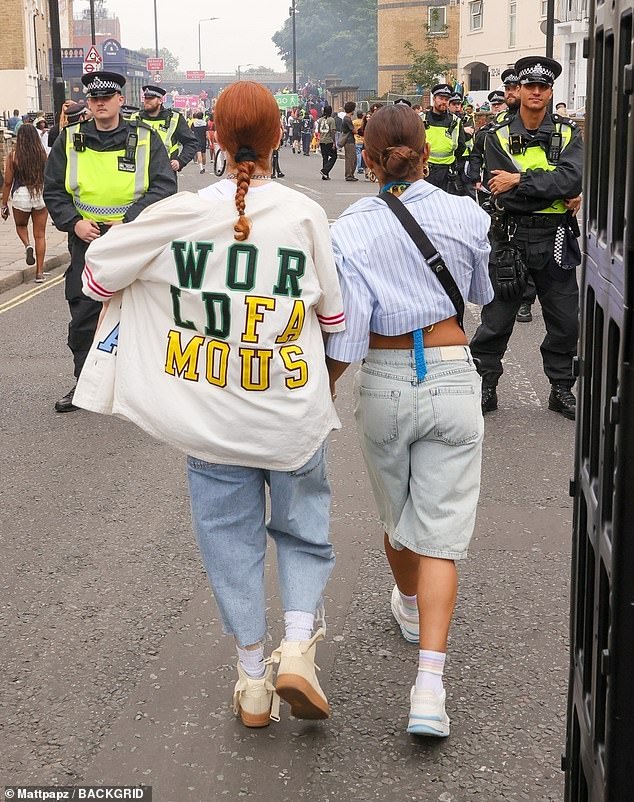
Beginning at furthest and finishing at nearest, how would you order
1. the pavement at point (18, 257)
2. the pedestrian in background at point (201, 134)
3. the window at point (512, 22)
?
the window at point (512, 22), the pedestrian in background at point (201, 134), the pavement at point (18, 257)

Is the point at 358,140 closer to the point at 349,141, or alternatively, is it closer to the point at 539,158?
the point at 349,141

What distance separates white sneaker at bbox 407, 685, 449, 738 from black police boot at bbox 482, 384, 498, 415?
4.13 meters

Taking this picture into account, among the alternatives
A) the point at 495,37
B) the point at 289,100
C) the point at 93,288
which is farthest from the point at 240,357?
the point at 289,100

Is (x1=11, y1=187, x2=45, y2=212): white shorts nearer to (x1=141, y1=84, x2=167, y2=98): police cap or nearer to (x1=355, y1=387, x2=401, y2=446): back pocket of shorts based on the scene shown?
(x1=141, y1=84, x2=167, y2=98): police cap

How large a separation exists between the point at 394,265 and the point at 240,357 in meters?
0.56

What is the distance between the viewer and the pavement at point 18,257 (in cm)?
1374

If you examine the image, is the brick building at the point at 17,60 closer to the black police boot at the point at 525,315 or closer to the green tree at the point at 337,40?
the black police boot at the point at 525,315

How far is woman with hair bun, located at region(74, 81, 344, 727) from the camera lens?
3178 mm

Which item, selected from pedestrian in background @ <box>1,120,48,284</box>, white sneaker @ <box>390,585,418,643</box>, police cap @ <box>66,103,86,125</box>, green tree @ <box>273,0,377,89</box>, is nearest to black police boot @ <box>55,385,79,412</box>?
white sneaker @ <box>390,585,418,643</box>

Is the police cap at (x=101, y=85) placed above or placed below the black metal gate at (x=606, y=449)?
above

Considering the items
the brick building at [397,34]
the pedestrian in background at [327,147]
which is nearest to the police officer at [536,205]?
the pedestrian in background at [327,147]

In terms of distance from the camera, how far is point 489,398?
24.2ft

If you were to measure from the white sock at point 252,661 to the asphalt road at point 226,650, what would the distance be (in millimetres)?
174

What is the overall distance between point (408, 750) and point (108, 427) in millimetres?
4370
